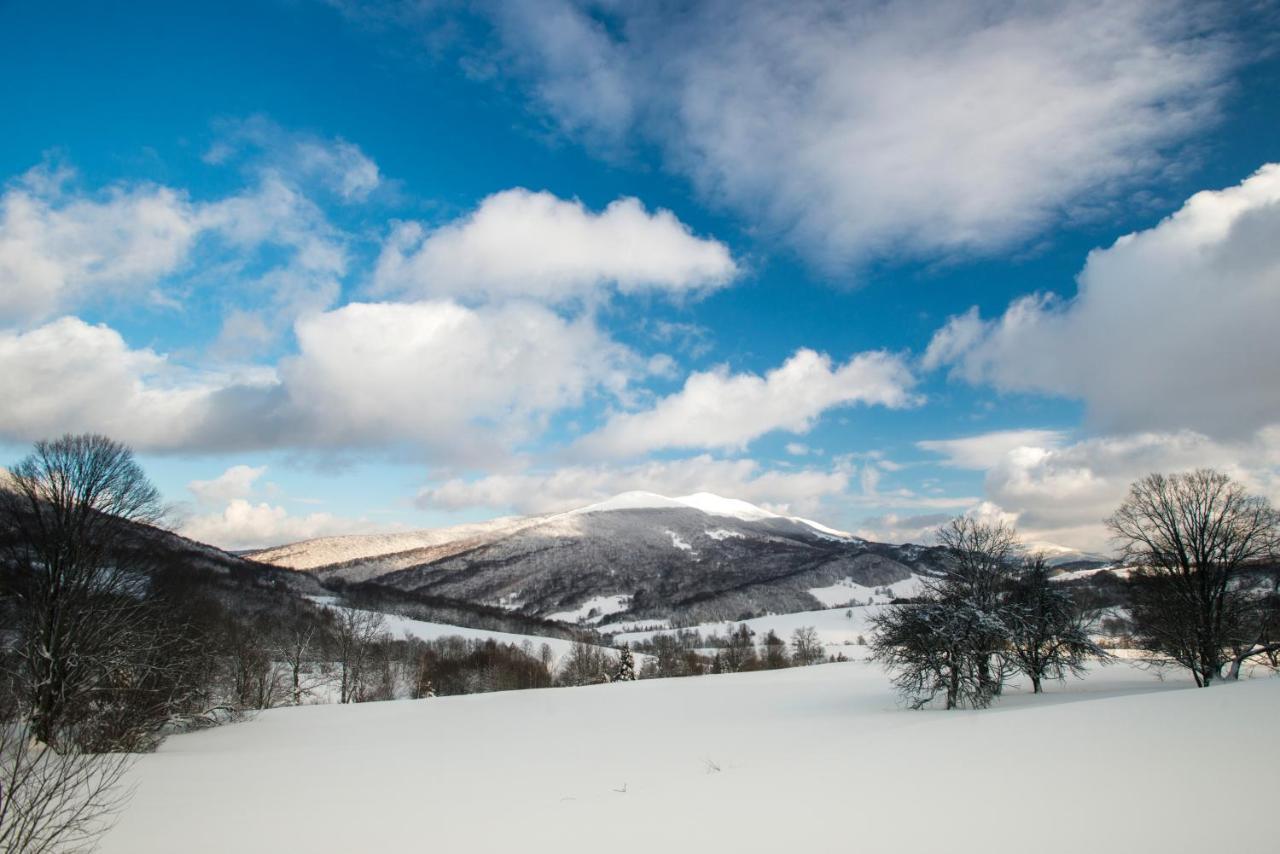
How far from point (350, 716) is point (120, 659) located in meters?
16.2

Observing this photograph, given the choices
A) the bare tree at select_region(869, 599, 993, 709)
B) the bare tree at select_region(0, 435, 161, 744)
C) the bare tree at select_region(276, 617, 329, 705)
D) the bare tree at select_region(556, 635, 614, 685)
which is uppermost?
the bare tree at select_region(0, 435, 161, 744)

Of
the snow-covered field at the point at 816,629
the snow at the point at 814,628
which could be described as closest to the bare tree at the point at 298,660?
the snow-covered field at the point at 816,629

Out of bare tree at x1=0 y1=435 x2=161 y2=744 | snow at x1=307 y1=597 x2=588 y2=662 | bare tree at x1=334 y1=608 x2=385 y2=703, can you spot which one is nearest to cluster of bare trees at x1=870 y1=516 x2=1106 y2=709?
bare tree at x1=0 y1=435 x2=161 y2=744

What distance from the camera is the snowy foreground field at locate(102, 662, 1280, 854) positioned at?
8227 mm

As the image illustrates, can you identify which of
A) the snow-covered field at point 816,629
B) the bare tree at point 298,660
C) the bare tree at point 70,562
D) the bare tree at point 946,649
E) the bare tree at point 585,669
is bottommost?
the snow-covered field at point 816,629

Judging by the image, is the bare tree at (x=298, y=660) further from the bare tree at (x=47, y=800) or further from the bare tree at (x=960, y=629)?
the bare tree at (x=960, y=629)

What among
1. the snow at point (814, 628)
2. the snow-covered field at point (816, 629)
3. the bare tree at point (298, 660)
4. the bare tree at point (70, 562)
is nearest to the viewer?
the bare tree at point (70, 562)

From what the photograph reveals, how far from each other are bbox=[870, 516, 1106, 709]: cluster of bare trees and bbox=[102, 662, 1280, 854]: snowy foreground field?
6.83 metres

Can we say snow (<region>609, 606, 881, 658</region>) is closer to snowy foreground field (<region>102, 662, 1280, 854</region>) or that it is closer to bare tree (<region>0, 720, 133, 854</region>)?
snowy foreground field (<region>102, 662, 1280, 854</region>)

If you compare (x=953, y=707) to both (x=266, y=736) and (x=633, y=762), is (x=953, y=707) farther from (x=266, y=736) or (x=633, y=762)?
(x=266, y=736)

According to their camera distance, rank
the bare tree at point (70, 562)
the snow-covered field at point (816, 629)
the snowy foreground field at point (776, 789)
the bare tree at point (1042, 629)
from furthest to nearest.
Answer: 1. the snow-covered field at point (816, 629)
2. the bare tree at point (1042, 629)
3. the bare tree at point (70, 562)
4. the snowy foreground field at point (776, 789)

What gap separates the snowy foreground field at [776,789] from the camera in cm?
823

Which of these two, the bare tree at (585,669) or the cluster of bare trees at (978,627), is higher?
the cluster of bare trees at (978,627)

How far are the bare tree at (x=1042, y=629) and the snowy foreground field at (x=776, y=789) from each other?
13.3 m
